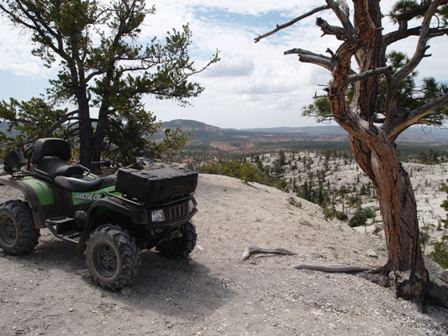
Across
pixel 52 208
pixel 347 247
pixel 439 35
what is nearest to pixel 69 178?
pixel 52 208

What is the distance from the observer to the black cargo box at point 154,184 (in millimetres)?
4855

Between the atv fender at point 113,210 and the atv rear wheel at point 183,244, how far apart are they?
1.16 meters

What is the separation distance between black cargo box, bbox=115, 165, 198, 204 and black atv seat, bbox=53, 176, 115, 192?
699 millimetres

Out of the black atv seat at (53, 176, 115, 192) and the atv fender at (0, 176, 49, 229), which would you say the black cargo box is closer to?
the black atv seat at (53, 176, 115, 192)

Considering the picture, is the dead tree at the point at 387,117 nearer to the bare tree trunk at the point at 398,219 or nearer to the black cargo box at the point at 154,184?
the bare tree trunk at the point at 398,219

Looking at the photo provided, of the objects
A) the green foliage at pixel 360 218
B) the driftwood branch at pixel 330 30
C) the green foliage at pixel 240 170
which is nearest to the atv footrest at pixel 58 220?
the driftwood branch at pixel 330 30

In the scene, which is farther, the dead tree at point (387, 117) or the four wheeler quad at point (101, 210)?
the dead tree at point (387, 117)

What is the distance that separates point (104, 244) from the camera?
16.7 feet

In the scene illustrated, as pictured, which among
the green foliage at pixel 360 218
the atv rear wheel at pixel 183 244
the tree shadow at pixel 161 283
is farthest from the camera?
the green foliage at pixel 360 218

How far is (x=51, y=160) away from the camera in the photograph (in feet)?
20.6

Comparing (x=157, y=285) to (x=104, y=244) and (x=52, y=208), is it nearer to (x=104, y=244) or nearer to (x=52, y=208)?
(x=104, y=244)

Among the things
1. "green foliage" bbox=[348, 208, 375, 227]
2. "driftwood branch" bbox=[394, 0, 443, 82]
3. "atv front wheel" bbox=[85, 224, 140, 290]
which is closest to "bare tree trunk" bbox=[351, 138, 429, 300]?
"driftwood branch" bbox=[394, 0, 443, 82]

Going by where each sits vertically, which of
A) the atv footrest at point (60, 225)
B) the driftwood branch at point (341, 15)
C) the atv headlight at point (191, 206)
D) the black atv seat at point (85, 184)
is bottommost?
the atv footrest at point (60, 225)

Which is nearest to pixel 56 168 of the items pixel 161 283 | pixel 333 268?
pixel 161 283
